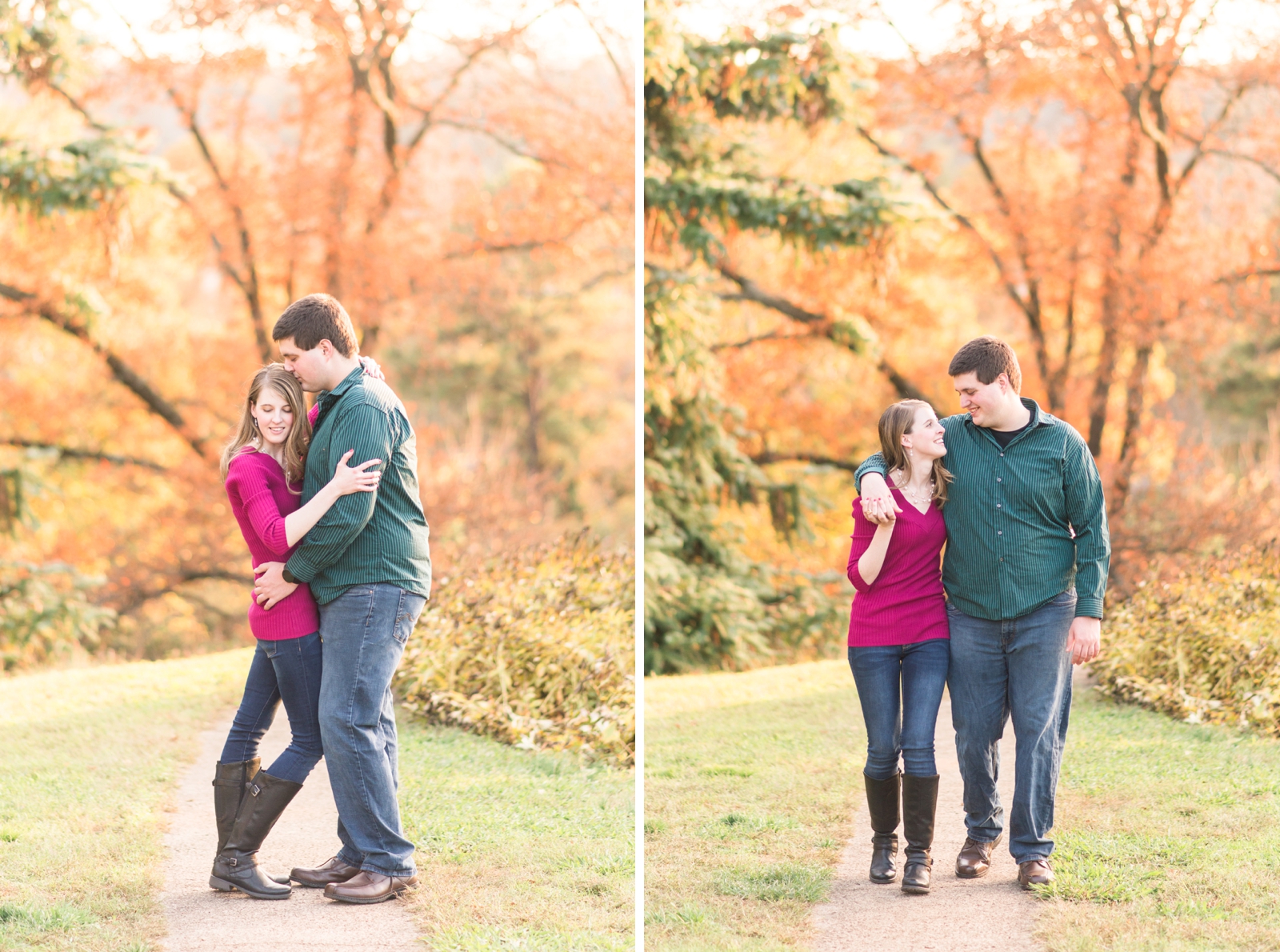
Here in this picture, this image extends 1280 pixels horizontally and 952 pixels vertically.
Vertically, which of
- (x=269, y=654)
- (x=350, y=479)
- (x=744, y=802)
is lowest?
(x=744, y=802)

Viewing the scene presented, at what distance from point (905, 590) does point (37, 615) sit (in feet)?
27.4

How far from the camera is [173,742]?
5410 millimetres

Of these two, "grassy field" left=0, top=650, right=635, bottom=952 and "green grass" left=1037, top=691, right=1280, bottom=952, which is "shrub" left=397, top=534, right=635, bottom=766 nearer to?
"grassy field" left=0, top=650, right=635, bottom=952

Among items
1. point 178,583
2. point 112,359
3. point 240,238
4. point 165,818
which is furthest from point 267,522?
point 112,359

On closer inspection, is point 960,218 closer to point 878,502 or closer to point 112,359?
point 112,359

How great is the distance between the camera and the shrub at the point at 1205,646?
18.9 ft

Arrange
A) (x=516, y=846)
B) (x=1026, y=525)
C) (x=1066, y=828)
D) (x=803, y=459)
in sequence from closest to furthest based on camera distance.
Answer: (x=1026, y=525), (x=516, y=846), (x=1066, y=828), (x=803, y=459)

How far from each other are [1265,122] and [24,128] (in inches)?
465

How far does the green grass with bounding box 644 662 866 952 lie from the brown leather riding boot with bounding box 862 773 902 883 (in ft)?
0.59

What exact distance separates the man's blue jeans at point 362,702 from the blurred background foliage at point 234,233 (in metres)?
6.85

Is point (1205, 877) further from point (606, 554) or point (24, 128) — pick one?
point (24, 128)

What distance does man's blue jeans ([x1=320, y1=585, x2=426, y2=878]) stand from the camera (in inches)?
127

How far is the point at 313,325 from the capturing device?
3.29 m

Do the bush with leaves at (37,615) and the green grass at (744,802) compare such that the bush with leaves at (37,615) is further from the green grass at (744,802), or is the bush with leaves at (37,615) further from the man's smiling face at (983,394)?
the man's smiling face at (983,394)
